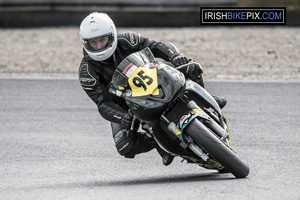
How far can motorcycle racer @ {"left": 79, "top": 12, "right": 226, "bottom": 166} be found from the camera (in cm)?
639

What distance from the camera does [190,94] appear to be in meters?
6.18

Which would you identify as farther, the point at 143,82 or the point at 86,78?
the point at 86,78

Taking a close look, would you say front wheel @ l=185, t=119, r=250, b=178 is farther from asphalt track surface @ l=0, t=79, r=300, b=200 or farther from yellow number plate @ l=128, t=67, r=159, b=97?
yellow number plate @ l=128, t=67, r=159, b=97

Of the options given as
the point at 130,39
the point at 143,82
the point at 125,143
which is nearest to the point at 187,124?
the point at 143,82

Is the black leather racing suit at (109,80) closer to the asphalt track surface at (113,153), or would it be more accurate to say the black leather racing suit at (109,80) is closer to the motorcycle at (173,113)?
the asphalt track surface at (113,153)

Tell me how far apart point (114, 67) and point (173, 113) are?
108 centimetres

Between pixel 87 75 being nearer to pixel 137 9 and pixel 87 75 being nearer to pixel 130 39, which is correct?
pixel 130 39

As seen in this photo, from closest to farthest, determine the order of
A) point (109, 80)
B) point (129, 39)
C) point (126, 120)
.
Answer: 1. point (126, 120)
2. point (109, 80)
3. point (129, 39)

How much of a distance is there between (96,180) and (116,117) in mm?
589

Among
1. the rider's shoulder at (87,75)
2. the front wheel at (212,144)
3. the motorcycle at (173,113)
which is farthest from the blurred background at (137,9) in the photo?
the front wheel at (212,144)

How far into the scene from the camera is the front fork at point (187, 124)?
5773 mm

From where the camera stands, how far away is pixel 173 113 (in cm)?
591

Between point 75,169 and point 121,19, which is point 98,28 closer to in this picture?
point 75,169

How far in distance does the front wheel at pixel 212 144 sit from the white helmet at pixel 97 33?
126 centimetres
